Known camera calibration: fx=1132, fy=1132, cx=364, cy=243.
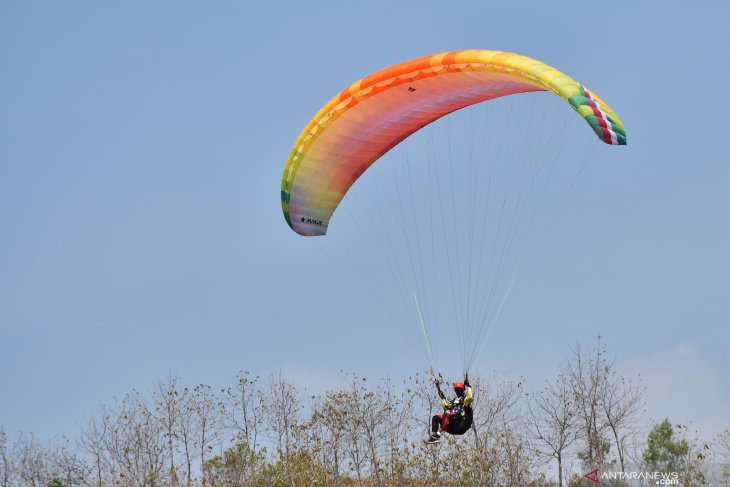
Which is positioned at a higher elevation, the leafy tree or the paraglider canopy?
the paraglider canopy

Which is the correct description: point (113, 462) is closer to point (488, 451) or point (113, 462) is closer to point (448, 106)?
point (488, 451)

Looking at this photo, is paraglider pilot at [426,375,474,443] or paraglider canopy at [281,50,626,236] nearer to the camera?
paraglider canopy at [281,50,626,236]

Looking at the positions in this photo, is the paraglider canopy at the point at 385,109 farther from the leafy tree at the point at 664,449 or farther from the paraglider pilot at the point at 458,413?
the leafy tree at the point at 664,449

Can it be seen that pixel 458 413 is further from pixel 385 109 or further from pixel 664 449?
pixel 664 449

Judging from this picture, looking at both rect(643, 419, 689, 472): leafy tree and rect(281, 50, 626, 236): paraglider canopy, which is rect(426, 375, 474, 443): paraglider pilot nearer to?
rect(281, 50, 626, 236): paraglider canopy

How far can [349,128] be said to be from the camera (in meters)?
24.1

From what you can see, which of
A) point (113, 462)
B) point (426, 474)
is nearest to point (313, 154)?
point (426, 474)

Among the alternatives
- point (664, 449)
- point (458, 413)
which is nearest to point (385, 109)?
point (458, 413)

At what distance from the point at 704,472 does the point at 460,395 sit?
1681 cm

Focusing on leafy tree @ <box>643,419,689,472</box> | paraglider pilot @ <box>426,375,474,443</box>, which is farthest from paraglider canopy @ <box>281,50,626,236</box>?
leafy tree @ <box>643,419,689,472</box>

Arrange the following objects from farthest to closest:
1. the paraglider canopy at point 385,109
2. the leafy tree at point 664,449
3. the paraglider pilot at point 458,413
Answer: the leafy tree at point 664,449
the paraglider pilot at point 458,413
the paraglider canopy at point 385,109

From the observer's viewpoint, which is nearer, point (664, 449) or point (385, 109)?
point (385, 109)

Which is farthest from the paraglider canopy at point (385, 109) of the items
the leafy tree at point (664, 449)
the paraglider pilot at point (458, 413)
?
the leafy tree at point (664, 449)

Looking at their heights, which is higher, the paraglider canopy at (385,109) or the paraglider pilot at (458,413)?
the paraglider canopy at (385,109)
